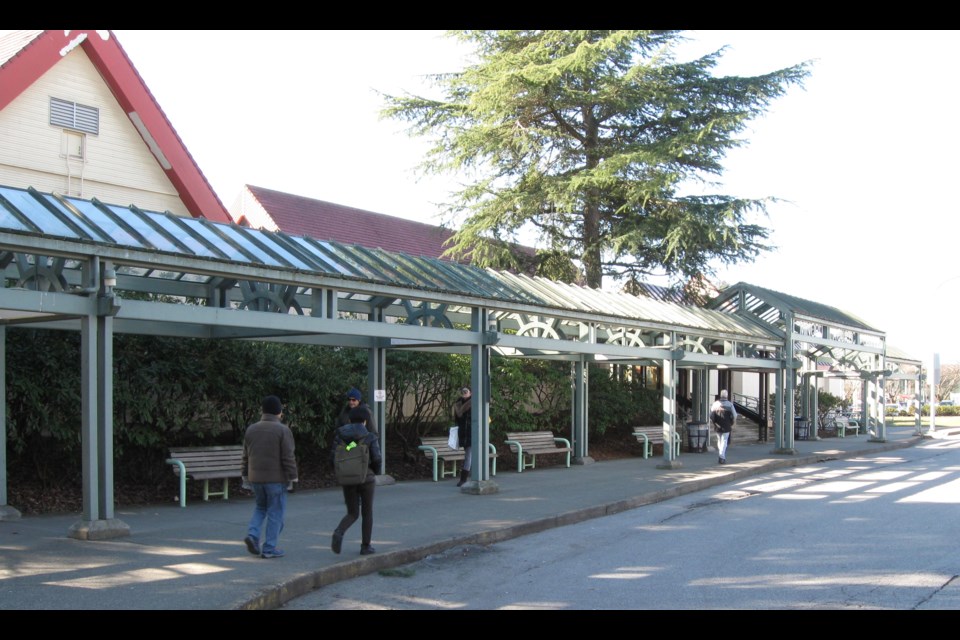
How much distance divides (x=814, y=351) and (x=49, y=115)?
20869mm

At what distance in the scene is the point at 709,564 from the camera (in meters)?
8.91

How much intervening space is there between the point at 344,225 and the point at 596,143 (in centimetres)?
856

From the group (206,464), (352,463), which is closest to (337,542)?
(352,463)

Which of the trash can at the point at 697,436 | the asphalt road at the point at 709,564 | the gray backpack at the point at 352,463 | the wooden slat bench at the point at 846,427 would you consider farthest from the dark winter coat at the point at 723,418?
the wooden slat bench at the point at 846,427

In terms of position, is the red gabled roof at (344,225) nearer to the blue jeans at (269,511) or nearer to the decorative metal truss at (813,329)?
the decorative metal truss at (813,329)

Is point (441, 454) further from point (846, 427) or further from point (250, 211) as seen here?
point (846, 427)

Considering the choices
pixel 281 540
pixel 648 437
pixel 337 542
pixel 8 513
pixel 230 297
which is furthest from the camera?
pixel 648 437

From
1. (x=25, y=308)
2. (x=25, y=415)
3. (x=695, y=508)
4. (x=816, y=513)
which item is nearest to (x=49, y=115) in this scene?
(x=25, y=415)

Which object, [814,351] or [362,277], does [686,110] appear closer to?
[814,351]

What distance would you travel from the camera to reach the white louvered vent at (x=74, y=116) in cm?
1789

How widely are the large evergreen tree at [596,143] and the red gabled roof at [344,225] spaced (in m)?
2.84

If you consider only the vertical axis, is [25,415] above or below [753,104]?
below
